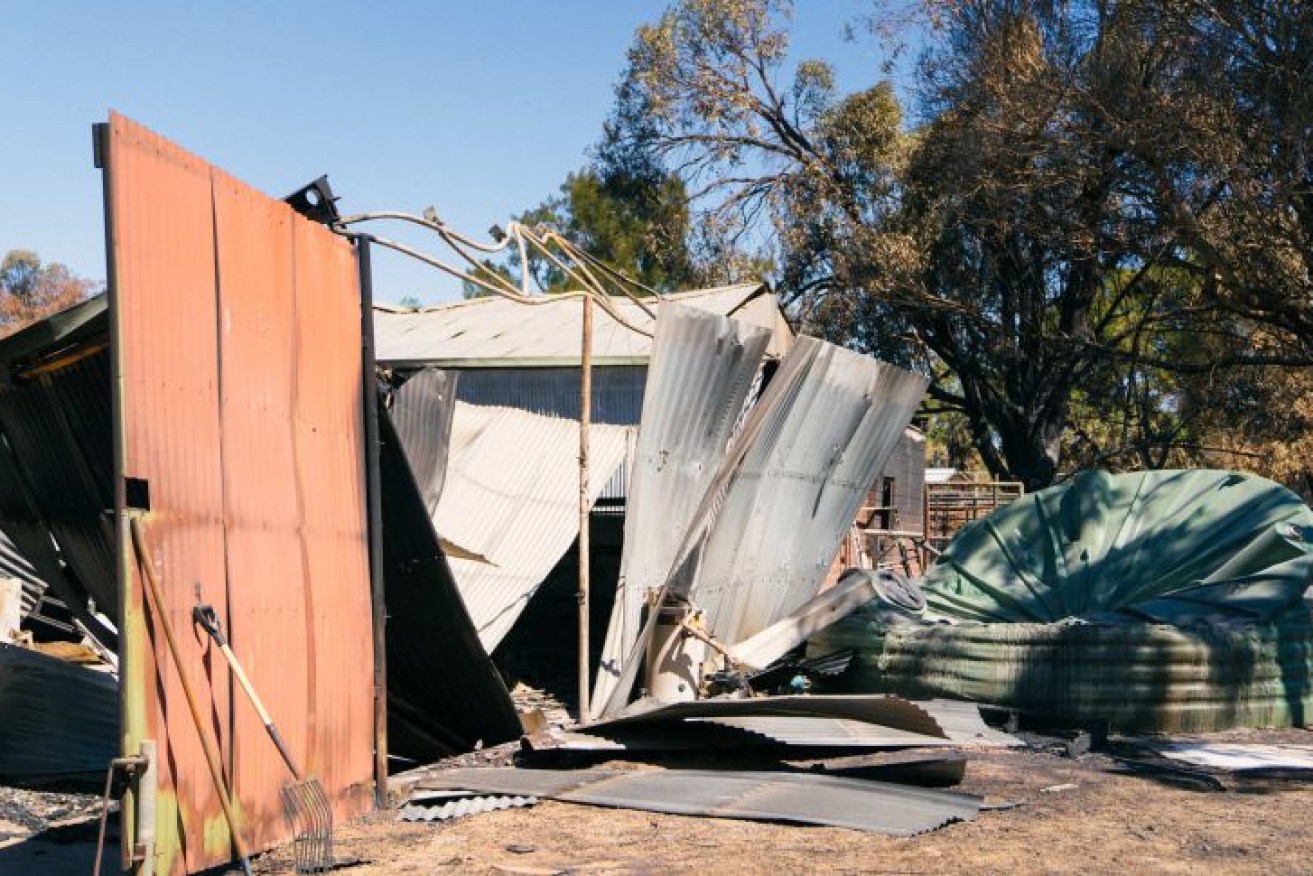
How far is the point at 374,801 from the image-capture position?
22.6 ft

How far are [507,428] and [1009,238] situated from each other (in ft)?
45.6

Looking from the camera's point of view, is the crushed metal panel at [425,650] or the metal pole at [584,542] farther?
the metal pole at [584,542]

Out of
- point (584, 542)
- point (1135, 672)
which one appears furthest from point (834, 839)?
point (1135, 672)

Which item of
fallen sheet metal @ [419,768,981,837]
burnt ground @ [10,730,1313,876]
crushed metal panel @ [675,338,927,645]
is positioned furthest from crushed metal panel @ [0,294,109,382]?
crushed metal panel @ [675,338,927,645]

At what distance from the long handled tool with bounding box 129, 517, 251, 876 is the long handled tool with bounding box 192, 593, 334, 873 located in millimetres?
198

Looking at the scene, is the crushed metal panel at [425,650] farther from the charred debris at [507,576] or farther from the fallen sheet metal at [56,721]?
the fallen sheet metal at [56,721]

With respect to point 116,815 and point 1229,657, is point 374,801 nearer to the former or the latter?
point 116,815

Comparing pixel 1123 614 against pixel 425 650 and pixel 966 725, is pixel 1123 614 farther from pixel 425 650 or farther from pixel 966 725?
pixel 425 650

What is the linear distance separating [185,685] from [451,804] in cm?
203

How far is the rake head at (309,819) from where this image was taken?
19.2 ft

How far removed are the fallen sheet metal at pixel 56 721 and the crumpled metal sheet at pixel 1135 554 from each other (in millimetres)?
6710

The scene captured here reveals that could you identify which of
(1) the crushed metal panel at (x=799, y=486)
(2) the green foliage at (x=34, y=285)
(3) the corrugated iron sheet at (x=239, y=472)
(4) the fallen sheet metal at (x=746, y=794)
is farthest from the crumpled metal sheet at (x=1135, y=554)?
(2) the green foliage at (x=34, y=285)

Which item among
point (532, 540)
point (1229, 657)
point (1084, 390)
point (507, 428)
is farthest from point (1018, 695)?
point (1084, 390)

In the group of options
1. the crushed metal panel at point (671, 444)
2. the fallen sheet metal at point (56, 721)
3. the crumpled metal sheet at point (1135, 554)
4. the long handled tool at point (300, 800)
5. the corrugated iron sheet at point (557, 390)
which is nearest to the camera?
the long handled tool at point (300, 800)
